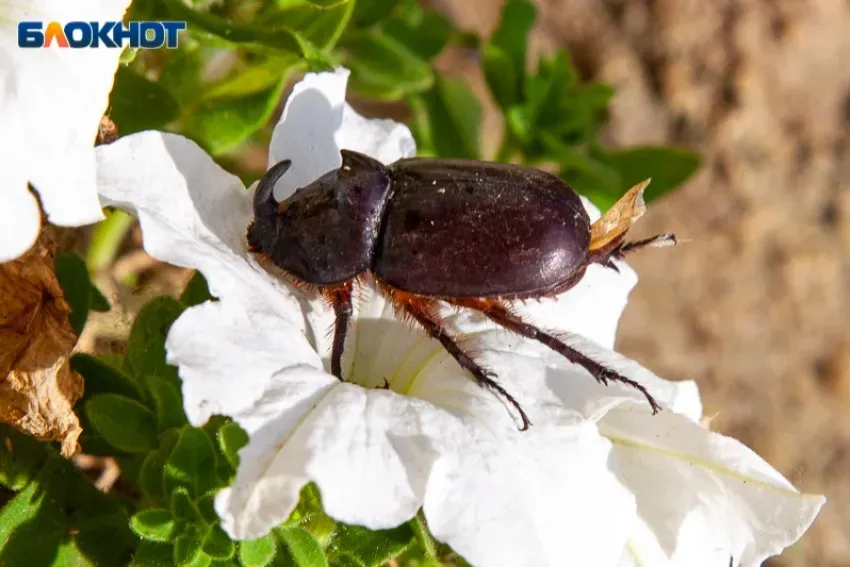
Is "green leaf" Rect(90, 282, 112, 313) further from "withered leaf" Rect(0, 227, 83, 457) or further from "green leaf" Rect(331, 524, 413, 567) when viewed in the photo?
"green leaf" Rect(331, 524, 413, 567)

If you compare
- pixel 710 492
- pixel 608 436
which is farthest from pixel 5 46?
pixel 710 492

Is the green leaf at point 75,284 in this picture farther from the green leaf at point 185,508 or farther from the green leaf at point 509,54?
the green leaf at point 509,54

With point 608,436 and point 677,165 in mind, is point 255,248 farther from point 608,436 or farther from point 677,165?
point 677,165

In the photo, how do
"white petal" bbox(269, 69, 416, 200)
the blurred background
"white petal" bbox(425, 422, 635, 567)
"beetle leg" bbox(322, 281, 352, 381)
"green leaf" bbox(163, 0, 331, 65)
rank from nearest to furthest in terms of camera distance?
"white petal" bbox(425, 422, 635, 567) → "beetle leg" bbox(322, 281, 352, 381) → "white petal" bbox(269, 69, 416, 200) → "green leaf" bbox(163, 0, 331, 65) → the blurred background

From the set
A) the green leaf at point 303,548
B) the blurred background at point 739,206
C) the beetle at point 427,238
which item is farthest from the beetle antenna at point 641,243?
the blurred background at point 739,206

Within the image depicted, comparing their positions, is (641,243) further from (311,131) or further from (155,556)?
(155,556)

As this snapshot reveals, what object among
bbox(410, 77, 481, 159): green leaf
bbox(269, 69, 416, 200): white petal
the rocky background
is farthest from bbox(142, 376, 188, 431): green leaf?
the rocky background

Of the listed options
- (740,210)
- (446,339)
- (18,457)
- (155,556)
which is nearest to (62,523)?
(18,457)
